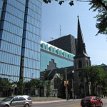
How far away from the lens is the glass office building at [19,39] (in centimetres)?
12250

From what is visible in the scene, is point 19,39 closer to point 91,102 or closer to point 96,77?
point 96,77

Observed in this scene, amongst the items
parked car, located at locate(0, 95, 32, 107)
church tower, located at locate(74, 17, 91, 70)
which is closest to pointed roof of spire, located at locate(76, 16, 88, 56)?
church tower, located at locate(74, 17, 91, 70)

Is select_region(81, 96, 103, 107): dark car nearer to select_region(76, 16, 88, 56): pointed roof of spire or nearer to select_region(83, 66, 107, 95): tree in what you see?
select_region(83, 66, 107, 95): tree

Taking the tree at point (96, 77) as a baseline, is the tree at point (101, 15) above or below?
below

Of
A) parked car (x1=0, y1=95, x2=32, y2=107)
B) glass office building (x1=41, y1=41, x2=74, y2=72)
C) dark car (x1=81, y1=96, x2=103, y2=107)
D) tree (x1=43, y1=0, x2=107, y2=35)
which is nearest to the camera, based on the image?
tree (x1=43, y1=0, x2=107, y2=35)

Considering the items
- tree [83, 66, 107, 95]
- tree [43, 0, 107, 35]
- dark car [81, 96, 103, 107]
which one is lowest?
dark car [81, 96, 103, 107]

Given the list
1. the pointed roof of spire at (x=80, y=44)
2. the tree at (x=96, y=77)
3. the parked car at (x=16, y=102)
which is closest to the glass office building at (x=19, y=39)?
the pointed roof of spire at (x=80, y=44)

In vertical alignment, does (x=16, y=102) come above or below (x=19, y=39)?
below

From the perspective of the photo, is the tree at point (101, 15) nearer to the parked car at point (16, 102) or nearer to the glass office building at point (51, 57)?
the parked car at point (16, 102)

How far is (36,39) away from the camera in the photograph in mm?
146500

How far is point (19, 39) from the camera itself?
134 metres

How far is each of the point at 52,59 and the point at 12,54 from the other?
179ft

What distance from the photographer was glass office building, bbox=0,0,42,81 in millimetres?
122500

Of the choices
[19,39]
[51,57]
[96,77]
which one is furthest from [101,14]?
[51,57]
